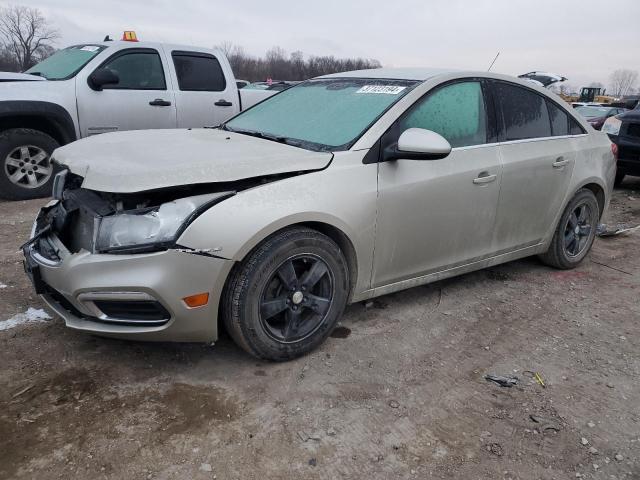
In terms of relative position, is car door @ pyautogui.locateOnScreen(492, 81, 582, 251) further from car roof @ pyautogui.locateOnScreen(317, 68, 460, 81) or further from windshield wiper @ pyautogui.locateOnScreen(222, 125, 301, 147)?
windshield wiper @ pyautogui.locateOnScreen(222, 125, 301, 147)

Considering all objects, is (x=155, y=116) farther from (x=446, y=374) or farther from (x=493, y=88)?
(x=446, y=374)

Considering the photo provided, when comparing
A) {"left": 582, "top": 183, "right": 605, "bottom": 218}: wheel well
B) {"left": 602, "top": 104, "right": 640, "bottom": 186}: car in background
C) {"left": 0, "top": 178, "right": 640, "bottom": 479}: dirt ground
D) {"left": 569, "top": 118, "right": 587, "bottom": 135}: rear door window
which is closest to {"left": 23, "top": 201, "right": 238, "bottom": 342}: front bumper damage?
{"left": 0, "top": 178, "right": 640, "bottom": 479}: dirt ground

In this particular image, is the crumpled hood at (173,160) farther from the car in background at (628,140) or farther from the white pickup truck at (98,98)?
the car in background at (628,140)

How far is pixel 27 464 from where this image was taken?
2.13 m

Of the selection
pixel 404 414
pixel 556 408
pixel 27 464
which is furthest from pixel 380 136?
pixel 27 464

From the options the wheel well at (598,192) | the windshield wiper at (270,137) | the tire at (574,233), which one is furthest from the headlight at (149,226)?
the wheel well at (598,192)

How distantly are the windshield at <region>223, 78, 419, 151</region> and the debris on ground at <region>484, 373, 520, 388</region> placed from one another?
1519 millimetres

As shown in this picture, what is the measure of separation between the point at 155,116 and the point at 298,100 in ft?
11.1

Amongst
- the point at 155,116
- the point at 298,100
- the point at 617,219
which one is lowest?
the point at 617,219

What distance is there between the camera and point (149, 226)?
249 centimetres

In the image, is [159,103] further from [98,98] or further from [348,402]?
[348,402]

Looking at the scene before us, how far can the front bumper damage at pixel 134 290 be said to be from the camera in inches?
96.5

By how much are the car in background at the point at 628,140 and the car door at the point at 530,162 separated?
4.52 m

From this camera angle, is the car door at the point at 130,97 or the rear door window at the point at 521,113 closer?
the rear door window at the point at 521,113
